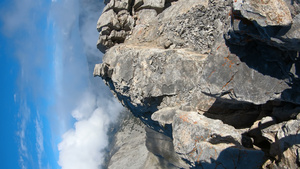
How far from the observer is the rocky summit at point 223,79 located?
4754mm

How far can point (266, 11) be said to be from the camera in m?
4.32

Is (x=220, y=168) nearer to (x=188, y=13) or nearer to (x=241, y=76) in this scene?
(x=241, y=76)

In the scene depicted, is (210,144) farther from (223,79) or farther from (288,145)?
(223,79)

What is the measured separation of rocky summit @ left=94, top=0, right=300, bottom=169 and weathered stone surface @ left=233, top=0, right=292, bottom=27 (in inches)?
0.8

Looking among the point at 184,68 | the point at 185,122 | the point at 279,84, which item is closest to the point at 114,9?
the point at 184,68

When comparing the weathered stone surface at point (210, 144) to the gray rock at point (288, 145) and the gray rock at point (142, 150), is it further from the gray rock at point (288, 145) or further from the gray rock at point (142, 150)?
the gray rock at point (142, 150)

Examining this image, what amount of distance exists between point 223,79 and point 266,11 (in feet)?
7.49

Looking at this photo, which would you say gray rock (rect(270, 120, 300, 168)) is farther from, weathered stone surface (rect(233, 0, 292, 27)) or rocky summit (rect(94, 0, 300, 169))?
weathered stone surface (rect(233, 0, 292, 27))

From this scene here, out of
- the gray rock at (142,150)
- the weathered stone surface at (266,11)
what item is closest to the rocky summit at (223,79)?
the weathered stone surface at (266,11)

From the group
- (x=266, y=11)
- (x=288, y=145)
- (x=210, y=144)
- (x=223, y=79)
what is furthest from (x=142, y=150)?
(x=266, y=11)

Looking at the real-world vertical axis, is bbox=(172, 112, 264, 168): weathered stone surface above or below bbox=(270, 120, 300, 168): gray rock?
above

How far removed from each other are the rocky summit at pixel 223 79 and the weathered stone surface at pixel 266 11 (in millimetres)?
20

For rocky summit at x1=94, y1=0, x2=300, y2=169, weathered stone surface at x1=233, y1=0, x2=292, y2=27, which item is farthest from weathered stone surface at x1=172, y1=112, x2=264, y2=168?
weathered stone surface at x1=233, y1=0, x2=292, y2=27

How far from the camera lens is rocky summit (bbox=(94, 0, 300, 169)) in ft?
15.6
